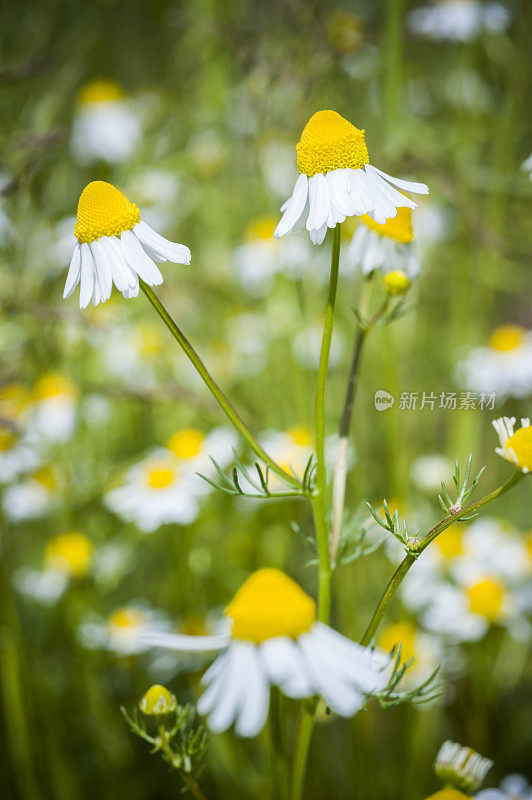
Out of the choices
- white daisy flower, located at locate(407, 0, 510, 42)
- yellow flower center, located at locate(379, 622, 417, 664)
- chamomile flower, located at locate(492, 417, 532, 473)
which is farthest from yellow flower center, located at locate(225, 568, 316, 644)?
white daisy flower, located at locate(407, 0, 510, 42)

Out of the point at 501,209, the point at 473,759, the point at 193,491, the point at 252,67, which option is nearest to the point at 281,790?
the point at 473,759

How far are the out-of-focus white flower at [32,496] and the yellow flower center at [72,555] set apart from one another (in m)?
0.06

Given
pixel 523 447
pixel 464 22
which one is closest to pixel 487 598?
pixel 523 447

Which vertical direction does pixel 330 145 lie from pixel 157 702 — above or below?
above

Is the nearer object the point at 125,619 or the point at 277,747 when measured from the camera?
the point at 277,747

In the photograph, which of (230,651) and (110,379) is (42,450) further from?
(230,651)

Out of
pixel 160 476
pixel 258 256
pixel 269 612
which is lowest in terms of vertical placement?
pixel 269 612

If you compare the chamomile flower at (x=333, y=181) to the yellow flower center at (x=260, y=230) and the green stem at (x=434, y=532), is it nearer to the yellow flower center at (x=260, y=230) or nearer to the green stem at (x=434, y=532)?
the green stem at (x=434, y=532)

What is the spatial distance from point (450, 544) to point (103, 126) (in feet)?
3.32

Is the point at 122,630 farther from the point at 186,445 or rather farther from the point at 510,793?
the point at 510,793

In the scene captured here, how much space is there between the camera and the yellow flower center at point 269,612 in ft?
0.94

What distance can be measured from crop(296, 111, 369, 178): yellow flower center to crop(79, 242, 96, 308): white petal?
0.32 ft

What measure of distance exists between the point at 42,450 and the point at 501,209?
63 cm

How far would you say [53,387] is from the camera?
0.86 metres
